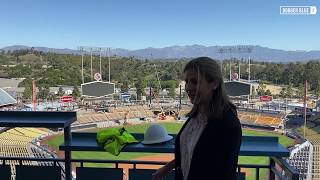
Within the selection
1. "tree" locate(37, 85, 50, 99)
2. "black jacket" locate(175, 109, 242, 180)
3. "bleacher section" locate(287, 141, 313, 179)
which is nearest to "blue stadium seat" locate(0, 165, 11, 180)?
"black jacket" locate(175, 109, 242, 180)

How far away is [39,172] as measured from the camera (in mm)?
2977

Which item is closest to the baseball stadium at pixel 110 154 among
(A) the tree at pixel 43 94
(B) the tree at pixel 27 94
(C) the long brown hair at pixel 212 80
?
(C) the long brown hair at pixel 212 80

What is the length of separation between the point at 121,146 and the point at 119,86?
228 ft

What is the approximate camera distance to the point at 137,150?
2602mm

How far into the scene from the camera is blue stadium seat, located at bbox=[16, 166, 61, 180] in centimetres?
296

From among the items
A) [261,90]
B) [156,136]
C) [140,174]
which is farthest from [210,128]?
[261,90]

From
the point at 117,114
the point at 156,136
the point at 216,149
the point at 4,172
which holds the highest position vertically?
the point at 216,149

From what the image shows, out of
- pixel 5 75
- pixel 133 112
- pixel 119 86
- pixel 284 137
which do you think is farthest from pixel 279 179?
pixel 5 75

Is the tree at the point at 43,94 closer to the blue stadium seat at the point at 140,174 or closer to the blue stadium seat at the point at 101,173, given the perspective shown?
the blue stadium seat at the point at 101,173

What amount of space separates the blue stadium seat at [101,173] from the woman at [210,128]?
1.23 m

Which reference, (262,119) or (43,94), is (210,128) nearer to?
(262,119)

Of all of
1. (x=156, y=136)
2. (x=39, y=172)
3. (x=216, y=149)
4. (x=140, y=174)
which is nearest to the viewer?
(x=216, y=149)

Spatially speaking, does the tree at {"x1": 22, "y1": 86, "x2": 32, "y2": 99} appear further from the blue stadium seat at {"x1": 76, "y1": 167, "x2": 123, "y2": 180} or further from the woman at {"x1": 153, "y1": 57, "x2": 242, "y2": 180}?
the woman at {"x1": 153, "y1": 57, "x2": 242, "y2": 180}

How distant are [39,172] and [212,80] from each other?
1.84 meters
